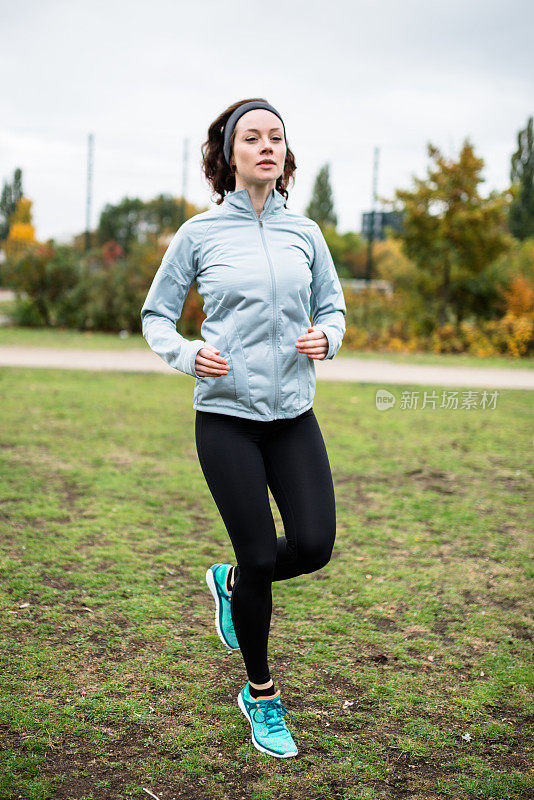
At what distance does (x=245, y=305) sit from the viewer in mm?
2799

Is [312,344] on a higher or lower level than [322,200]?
lower

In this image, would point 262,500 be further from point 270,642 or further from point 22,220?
point 22,220

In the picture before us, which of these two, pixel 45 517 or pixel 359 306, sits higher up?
pixel 359 306

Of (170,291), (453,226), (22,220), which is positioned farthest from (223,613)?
(22,220)

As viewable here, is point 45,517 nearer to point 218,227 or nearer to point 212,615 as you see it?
point 212,615

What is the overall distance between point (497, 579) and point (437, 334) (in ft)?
42.8

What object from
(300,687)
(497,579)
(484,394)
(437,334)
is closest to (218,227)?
(300,687)

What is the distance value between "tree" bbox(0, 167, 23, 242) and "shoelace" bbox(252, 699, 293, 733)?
197ft

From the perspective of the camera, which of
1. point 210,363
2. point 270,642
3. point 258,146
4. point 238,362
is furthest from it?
point 270,642

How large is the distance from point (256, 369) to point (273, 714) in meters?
1.29

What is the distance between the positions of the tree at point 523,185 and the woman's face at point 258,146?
39.9 meters

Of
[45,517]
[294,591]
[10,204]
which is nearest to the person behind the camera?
[294,591]

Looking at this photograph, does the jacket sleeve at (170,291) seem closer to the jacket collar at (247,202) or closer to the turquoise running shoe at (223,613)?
the jacket collar at (247,202)

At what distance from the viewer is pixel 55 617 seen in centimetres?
375
